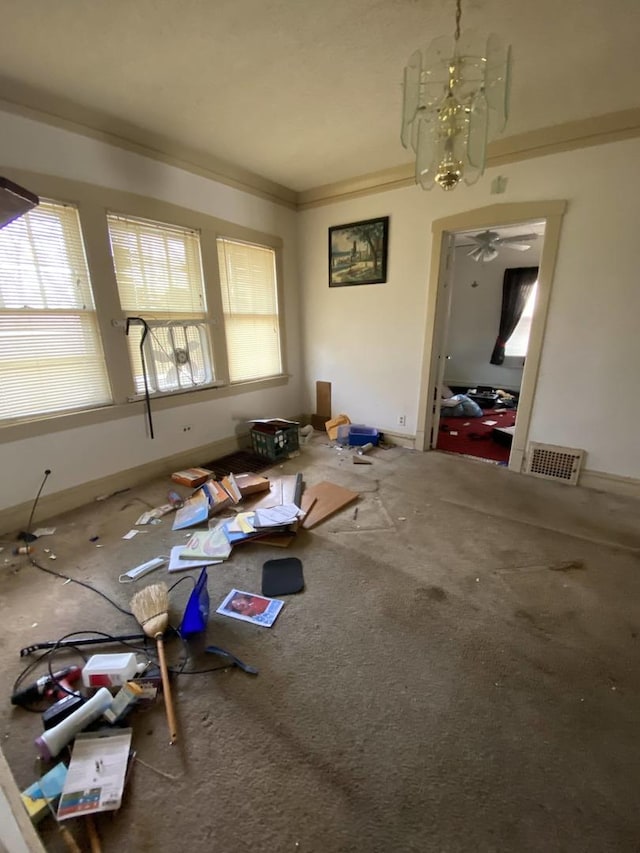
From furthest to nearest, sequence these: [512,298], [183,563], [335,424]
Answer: [512,298] < [335,424] < [183,563]

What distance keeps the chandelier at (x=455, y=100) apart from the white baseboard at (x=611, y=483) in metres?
2.59

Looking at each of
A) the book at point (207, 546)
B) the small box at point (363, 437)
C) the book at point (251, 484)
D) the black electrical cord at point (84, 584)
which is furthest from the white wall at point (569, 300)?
the black electrical cord at point (84, 584)

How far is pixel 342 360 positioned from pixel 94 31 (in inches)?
121

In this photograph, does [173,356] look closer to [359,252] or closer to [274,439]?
[274,439]

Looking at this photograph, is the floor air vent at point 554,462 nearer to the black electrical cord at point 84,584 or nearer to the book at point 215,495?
the book at point 215,495

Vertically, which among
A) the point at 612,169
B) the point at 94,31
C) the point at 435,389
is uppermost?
the point at 94,31

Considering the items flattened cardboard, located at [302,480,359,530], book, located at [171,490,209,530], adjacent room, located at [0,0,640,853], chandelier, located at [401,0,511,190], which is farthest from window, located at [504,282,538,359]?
book, located at [171,490,209,530]

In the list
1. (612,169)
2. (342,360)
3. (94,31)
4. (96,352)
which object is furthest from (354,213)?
(96,352)

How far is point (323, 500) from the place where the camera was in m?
2.77

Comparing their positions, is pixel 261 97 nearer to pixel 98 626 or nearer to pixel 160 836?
pixel 98 626

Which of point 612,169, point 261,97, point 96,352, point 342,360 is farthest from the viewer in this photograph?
point 342,360

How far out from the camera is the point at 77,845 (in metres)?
0.96

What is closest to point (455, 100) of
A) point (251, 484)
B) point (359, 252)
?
point (359, 252)

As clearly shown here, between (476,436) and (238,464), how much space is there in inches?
113
